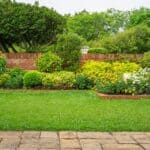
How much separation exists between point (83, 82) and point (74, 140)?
27.3ft

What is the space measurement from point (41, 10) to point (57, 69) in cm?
462

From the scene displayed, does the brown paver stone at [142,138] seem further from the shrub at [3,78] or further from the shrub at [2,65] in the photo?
the shrub at [2,65]

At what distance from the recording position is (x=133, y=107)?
39.1 feet

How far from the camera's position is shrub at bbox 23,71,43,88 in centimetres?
1597

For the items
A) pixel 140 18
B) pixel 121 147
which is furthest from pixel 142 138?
pixel 140 18

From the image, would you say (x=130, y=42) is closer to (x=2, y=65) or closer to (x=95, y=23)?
(x=2, y=65)

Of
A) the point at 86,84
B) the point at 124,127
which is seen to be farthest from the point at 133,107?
the point at 86,84

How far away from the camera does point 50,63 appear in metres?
17.7

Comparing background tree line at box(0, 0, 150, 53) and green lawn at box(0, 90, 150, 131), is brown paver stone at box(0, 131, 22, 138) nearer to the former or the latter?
green lawn at box(0, 90, 150, 131)

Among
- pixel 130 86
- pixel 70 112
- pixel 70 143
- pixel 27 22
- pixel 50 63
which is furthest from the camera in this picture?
pixel 27 22

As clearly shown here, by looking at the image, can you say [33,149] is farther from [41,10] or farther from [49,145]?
[41,10]

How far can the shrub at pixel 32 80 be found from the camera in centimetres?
1597

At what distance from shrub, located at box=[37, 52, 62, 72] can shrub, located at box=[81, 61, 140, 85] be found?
91 centimetres

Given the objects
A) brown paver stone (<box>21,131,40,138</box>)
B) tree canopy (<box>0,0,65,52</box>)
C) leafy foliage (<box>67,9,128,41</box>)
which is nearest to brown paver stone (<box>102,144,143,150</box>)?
brown paver stone (<box>21,131,40,138</box>)
